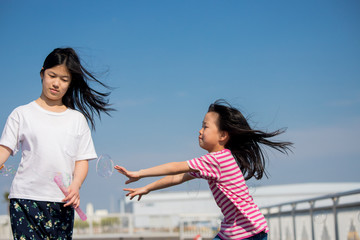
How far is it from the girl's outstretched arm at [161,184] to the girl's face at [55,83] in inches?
35.5

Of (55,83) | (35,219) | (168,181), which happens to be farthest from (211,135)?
(35,219)

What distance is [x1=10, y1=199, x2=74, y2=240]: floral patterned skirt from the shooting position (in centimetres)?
372

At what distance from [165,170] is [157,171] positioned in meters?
0.06

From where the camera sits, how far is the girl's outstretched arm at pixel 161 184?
419cm

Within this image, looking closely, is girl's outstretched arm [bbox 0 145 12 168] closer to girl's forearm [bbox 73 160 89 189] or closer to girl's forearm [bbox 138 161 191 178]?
girl's forearm [bbox 73 160 89 189]

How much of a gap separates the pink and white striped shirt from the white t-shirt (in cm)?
96

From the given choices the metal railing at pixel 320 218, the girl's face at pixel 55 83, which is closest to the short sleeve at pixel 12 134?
the girl's face at pixel 55 83

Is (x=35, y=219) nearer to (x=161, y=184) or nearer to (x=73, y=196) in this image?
(x=73, y=196)

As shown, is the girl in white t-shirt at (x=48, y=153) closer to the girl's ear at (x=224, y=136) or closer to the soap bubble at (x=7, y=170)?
the soap bubble at (x=7, y=170)

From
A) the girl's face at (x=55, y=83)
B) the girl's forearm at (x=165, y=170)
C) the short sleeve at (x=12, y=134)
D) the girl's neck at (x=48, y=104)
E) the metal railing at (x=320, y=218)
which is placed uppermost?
the girl's face at (x=55, y=83)

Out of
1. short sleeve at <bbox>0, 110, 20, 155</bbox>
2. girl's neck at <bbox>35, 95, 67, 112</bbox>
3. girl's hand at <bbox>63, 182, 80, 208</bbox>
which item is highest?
girl's neck at <bbox>35, 95, 67, 112</bbox>

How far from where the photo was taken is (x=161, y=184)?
4434 mm

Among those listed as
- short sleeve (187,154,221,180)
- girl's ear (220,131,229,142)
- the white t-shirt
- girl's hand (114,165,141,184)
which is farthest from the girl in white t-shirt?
girl's ear (220,131,229,142)

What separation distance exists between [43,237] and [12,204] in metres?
0.32
